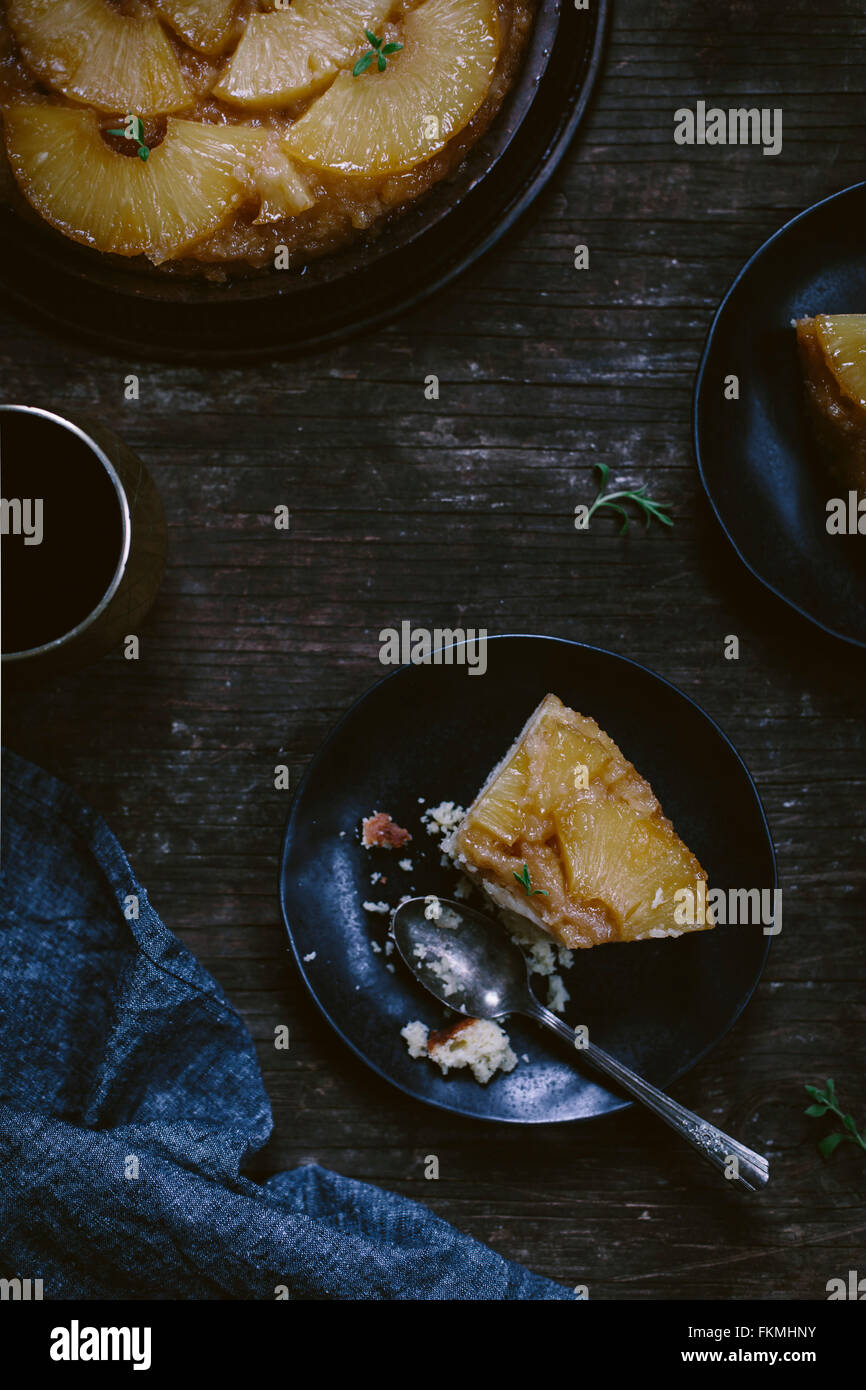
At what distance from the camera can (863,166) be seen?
6.77 ft

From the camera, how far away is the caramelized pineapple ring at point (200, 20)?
1750 mm

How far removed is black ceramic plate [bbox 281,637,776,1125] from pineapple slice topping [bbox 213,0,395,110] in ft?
3.28

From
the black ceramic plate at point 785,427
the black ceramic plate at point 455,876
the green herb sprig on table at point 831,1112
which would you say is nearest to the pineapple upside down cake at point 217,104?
the black ceramic plate at point 785,427

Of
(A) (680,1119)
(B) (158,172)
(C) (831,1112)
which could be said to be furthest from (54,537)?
(C) (831,1112)

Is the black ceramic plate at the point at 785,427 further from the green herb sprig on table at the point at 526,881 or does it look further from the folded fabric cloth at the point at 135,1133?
the folded fabric cloth at the point at 135,1133

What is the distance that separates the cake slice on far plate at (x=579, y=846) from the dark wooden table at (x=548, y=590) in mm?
309

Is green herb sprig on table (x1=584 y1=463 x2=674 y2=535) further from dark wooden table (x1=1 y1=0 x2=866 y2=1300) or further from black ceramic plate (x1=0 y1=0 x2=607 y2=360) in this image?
black ceramic plate (x1=0 y1=0 x2=607 y2=360)

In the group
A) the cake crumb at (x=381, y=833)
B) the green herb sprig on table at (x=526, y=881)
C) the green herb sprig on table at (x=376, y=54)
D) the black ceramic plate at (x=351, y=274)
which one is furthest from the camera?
the cake crumb at (x=381, y=833)

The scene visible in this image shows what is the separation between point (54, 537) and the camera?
1.74 meters

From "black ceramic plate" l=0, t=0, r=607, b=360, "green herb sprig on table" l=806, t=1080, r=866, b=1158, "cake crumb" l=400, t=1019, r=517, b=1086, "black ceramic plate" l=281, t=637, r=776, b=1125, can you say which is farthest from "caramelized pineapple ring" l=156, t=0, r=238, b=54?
"green herb sprig on table" l=806, t=1080, r=866, b=1158

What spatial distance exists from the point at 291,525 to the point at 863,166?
132 cm

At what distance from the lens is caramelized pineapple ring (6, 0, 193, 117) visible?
1725 millimetres

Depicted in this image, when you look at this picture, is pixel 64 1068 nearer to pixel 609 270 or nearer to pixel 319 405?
pixel 319 405
